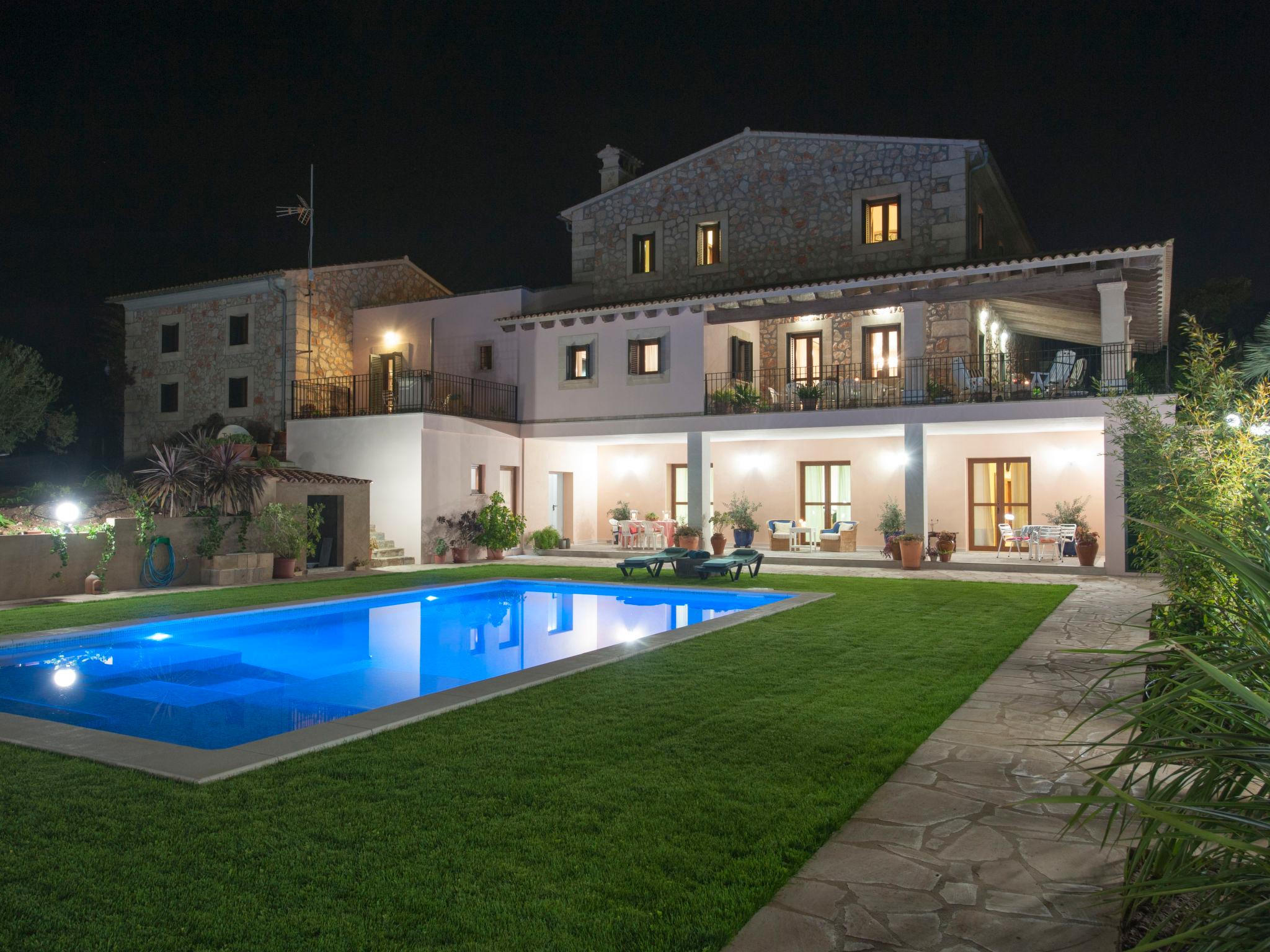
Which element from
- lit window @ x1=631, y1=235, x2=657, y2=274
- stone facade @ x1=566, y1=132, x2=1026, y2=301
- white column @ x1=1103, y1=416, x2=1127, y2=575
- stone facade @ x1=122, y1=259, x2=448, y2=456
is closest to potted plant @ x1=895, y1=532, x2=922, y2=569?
white column @ x1=1103, y1=416, x2=1127, y2=575

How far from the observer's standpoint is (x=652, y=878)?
3.10 metres

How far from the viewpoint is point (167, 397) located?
970 inches

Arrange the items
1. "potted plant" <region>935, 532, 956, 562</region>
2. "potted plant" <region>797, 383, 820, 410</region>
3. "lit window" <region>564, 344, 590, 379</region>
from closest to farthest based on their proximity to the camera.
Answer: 1. "potted plant" <region>935, 532, 956, 562</region>
2. "potted plant" <region>797, 383, 820, 410</region>
3. "lit window" <region>564, 344, 590, 379</region>

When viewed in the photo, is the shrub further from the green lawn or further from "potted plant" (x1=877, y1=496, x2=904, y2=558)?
the green lawn

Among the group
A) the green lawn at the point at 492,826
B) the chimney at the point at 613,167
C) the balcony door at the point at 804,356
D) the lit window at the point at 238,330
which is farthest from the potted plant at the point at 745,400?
the lit window at the point at 238,330

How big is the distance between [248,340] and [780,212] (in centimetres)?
1427

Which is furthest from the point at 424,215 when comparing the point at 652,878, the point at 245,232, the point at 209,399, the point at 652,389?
the point at 652,878

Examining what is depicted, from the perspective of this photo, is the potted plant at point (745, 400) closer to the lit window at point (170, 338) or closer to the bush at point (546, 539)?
the bush at point (546, 539)

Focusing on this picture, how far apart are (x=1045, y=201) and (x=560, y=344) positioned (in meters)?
21.0

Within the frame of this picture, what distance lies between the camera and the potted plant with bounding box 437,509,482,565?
18250mm

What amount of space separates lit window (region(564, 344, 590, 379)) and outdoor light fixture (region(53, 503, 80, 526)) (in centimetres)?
1062

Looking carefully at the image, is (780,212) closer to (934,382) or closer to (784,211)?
(784,211)

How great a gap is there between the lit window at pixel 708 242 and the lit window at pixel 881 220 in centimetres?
369

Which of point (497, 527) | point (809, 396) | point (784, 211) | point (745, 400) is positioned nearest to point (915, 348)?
point (809, 396)
